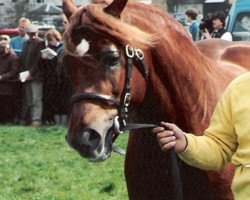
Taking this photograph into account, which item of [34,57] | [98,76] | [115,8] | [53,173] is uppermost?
[115,8]

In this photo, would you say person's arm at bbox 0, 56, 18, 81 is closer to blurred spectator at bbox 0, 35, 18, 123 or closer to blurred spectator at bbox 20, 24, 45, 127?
blurred spectator at bbox 0, 35, 18, 123

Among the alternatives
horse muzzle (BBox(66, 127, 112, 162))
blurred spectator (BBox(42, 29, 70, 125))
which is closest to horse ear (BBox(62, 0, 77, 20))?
horse muzzle (BBox(66, 127, 112, 162))

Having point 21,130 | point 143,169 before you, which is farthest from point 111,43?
point 21,130

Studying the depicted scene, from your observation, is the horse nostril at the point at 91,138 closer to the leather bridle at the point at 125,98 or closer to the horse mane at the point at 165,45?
the leather bridle at the point at 125,98

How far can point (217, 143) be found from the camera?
9.12ft

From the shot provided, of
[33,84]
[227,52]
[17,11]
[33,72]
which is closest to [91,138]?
[227,52]

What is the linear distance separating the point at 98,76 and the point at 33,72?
8.50 meters

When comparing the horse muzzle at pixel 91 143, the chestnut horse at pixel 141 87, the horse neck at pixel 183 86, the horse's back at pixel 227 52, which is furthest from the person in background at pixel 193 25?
the horse muzzle at pixel 91 143

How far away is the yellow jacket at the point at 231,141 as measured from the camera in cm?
270

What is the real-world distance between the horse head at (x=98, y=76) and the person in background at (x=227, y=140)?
14.7 inches

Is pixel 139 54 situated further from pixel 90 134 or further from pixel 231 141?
pixel 231 141

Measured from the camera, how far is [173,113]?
3492 mm

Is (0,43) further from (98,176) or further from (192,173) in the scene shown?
(192,173)

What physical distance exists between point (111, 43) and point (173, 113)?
1.77 ft
